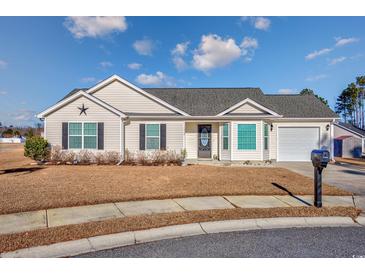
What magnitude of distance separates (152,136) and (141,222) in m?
9.58

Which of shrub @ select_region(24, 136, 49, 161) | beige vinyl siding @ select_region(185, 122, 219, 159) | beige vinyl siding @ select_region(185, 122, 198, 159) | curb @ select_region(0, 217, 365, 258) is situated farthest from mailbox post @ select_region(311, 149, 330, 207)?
shrub @ select_region(24, 136, 49, 161)

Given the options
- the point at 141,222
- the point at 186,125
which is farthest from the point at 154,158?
the point at 141,222

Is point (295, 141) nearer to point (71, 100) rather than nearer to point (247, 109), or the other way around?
point (247, 109)

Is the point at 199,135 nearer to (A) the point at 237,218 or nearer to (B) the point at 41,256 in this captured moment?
(A) the point at 237,218

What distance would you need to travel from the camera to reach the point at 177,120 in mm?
14242

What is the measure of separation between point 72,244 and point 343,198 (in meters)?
7.17

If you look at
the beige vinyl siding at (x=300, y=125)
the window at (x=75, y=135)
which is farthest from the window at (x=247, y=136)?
the window at (x=75, y=135)

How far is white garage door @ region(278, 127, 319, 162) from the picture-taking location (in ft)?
52.1

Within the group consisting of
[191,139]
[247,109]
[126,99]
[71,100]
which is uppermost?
[126,99]

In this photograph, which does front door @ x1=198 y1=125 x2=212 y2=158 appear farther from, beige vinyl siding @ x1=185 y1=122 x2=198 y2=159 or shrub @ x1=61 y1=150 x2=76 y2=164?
shrub @ x1=61 y1=150 x2=76 y2=164

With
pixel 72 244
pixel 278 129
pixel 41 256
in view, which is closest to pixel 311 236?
pixel 72 244

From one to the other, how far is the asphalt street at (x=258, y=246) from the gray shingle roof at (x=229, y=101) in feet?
36.5

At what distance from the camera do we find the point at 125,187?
25.1 feet

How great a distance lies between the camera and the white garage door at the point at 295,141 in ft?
52.1
